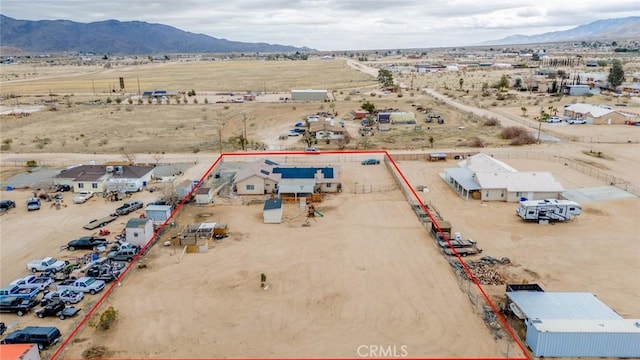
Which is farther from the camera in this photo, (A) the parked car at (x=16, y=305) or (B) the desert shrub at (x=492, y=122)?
(B) the desert shrub at (x=492, y=122)

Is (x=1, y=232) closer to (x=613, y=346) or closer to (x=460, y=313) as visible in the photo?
(x=460, y=313)

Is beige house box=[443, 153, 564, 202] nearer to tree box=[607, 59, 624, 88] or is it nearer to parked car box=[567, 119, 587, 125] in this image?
parked car box=[567, 119, 587, 125]

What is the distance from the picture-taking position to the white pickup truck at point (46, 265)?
2252 cm

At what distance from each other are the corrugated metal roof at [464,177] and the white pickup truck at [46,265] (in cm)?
2426

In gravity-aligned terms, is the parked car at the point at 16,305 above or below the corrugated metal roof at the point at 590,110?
below

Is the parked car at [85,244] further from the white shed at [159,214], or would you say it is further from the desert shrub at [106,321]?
the desert shrub at [106,321]

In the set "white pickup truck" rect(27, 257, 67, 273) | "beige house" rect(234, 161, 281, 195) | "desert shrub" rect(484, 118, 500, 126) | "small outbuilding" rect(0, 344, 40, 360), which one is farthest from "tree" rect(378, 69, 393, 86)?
"small outbuilding" rect(0, 344, 40, 360)

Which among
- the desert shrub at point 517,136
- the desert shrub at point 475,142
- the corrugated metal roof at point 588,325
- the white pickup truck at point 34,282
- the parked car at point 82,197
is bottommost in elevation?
the white pickup truck at point 34,282

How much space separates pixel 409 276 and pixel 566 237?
10.4m

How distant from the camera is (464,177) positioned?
3372cm

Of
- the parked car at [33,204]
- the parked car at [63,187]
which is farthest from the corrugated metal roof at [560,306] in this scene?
the parked car at [63,187]

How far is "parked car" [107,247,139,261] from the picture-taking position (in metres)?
23.6

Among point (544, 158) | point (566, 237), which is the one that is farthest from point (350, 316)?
point (544, 158)

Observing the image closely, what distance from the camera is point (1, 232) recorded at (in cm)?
2728
